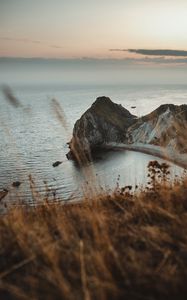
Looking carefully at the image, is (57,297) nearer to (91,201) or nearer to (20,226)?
(20,226)

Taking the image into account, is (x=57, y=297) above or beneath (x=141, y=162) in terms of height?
above

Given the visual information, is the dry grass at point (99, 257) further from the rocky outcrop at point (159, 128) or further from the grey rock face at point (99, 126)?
the grey rock face at point (99, 126)

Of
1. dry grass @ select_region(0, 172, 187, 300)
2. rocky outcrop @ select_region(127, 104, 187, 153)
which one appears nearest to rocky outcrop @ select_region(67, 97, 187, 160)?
rocky outcrop @ select_region(127, 104, 187, 153)

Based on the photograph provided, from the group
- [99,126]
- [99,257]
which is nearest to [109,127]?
[99,126]

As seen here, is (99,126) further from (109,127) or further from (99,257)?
(99,257)

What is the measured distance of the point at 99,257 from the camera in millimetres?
3312

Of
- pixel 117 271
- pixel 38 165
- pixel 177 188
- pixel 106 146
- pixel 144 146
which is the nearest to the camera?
pixel 117 271

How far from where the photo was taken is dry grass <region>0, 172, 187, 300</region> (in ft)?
10.6

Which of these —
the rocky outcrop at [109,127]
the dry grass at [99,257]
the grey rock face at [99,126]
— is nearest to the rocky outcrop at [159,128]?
the rocky outcrop at [109,127]

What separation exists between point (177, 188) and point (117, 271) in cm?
237

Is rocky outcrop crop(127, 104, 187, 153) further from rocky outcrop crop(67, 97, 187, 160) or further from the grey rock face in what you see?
the grey rock face

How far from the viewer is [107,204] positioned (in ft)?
19.3

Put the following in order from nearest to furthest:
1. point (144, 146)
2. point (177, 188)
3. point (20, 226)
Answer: point (20, 226), point (177, 188), point (144, 146)

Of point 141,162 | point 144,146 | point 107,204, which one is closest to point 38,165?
point 141,162
